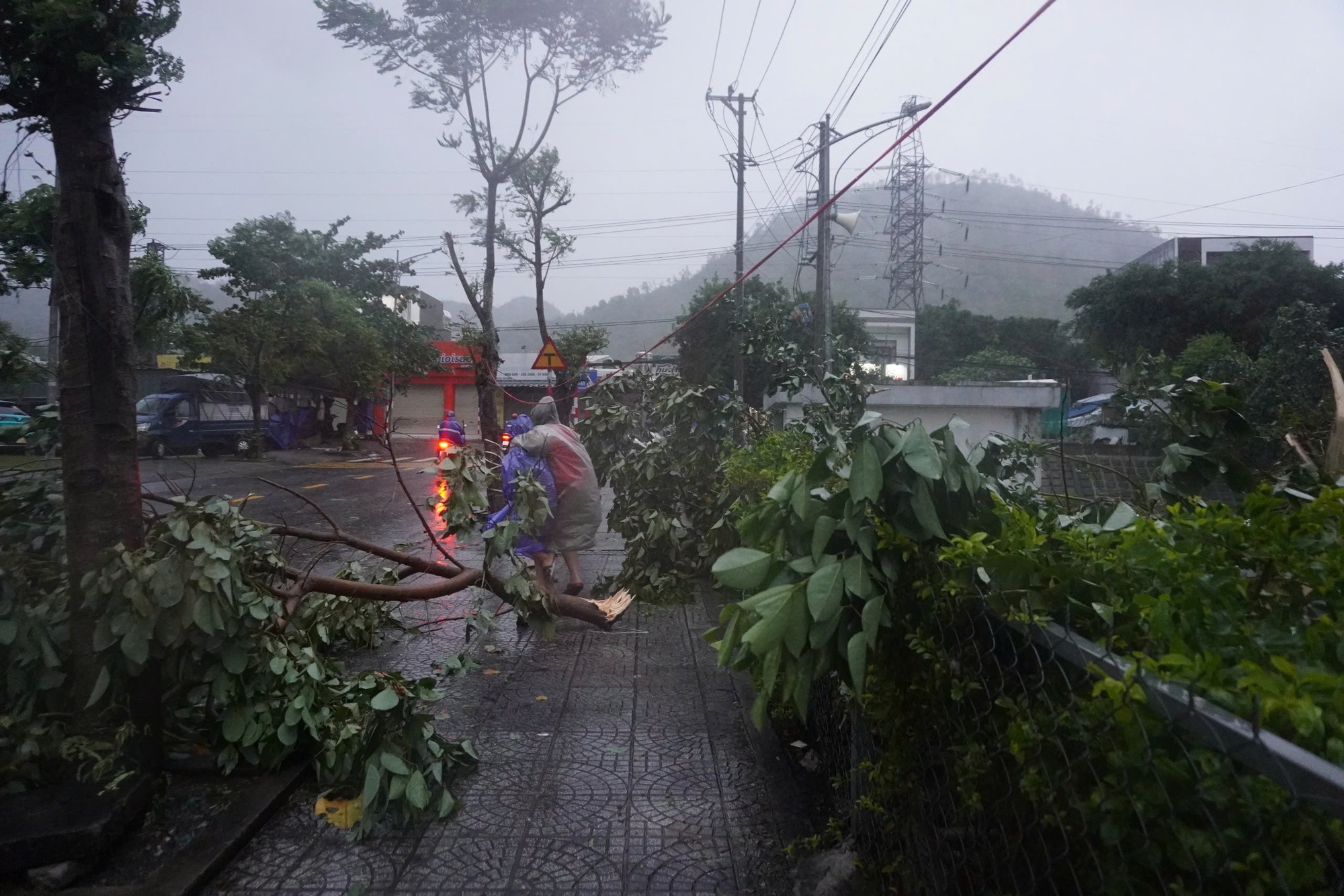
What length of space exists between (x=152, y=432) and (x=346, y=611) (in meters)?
22.0

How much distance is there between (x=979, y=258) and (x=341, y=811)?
8290 centimetres

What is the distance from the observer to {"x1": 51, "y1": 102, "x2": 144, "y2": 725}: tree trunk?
3.72 metres

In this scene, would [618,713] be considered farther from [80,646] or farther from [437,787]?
[80,646]

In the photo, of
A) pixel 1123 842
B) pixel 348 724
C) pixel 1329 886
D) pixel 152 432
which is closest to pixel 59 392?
pixel 348 724

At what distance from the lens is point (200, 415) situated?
28875mm

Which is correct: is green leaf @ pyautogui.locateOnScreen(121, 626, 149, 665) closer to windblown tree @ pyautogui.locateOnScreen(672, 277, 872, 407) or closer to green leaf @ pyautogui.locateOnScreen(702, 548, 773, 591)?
green leaf @ pyautogui.locateOnScreen(702, 548, 773, 591)

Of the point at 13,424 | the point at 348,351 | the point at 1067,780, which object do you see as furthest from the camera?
the point at 348,351

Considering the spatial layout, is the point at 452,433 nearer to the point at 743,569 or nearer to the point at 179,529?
the point at 179,529

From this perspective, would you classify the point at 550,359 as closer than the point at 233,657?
No

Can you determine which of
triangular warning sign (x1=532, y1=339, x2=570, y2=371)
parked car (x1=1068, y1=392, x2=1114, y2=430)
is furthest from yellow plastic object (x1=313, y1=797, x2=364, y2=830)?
parked car (x1=1068, y1=392, x2=1114, y2=430)

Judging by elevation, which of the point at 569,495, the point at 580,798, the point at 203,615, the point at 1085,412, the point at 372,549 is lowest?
the point at 1085,412

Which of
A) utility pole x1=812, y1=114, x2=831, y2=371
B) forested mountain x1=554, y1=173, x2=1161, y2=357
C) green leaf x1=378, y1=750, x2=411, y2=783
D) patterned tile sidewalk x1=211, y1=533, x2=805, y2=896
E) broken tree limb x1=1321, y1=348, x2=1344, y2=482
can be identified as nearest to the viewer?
broken tree limb x1=1321, y1=348, x2=1344, y2=482

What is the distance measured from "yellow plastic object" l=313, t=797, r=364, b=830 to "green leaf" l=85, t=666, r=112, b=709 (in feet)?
3.17

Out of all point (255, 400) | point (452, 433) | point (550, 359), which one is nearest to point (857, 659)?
Result: point (452, 433)
